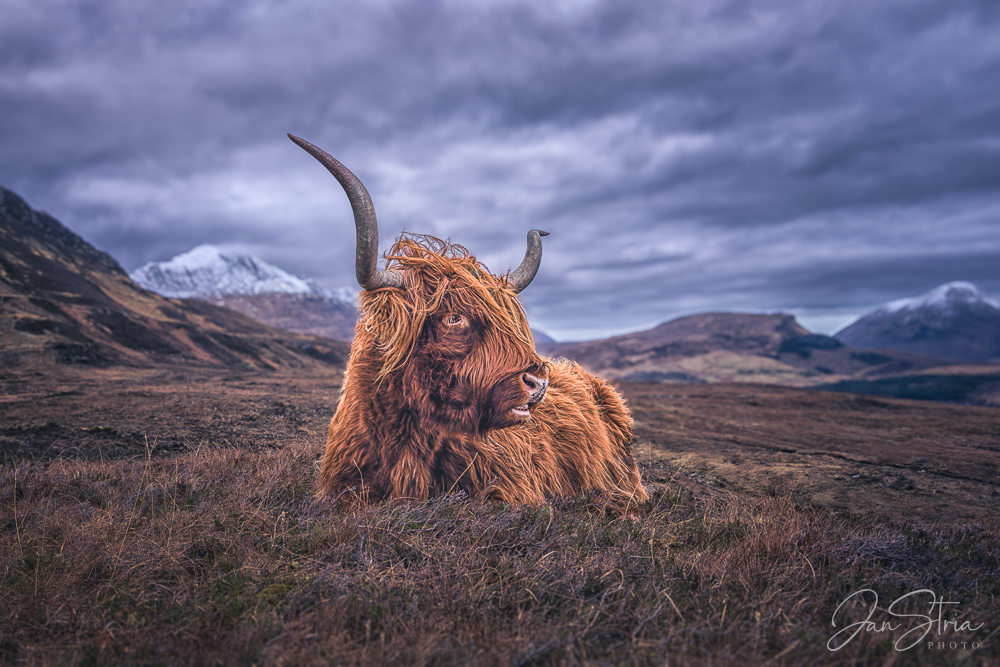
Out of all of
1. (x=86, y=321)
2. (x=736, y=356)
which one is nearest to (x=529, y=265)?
(x=86, y=321)

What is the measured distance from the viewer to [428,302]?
3141mm

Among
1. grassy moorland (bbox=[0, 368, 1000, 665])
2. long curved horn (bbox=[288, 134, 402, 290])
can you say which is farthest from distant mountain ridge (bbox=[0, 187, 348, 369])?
long curved horn (bbox=[288, 134, 402, 290])

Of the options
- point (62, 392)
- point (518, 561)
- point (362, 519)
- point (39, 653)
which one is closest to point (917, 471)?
point (518, 561)

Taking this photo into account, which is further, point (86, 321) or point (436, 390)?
point (86, 321)

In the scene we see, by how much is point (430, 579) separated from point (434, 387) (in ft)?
3.94

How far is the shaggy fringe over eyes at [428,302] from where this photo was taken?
3053mm

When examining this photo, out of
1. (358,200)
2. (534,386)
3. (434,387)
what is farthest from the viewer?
(434,387)

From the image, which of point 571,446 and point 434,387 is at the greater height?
point 434,387

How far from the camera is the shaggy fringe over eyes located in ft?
10.0

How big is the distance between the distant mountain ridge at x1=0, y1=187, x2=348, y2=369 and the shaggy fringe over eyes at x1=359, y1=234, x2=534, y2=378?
12651mm

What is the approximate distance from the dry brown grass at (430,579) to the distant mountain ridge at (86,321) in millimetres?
11769

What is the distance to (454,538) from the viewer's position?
2629mm

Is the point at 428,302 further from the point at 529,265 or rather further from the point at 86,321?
the point at 86,321

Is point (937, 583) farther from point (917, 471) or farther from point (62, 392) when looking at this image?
point (62, 392)
